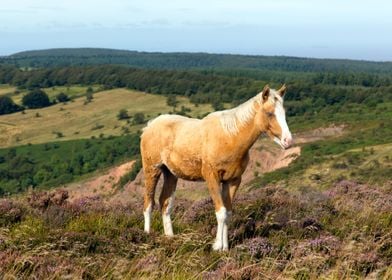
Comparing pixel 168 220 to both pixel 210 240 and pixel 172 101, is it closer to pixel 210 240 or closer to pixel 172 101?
pixel 210 240

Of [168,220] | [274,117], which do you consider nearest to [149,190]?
[168,220]

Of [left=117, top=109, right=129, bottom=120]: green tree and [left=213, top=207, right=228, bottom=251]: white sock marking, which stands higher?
[left=213, top=207, right=228, bottom=251]: white sock marking

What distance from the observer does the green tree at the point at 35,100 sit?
162 meters

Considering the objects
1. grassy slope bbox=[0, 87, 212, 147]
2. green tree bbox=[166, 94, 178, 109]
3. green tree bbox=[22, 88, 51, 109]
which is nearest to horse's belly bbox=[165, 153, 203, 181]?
grassy slope bbox=[0, 87, 212, 147]

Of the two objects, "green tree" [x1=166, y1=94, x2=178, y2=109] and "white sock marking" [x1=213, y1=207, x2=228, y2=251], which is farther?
"green tree" [x1=166, y1=94, x2=178, y2=109]

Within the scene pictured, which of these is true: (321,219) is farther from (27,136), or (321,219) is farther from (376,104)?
(27,136)

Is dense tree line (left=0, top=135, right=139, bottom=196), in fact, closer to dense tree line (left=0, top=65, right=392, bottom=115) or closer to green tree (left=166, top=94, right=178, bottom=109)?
green tree (left=166, top=94, right=178, bottom=109)

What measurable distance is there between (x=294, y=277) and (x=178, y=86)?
16130 centimetres

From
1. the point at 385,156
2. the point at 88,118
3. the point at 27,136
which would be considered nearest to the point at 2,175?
the point at 27,136

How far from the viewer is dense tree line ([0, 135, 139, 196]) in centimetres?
10014

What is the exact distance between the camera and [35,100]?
163 metres

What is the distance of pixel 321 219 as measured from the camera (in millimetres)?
8875

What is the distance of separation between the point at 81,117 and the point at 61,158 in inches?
1320

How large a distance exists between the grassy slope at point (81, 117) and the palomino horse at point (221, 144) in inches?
4681
